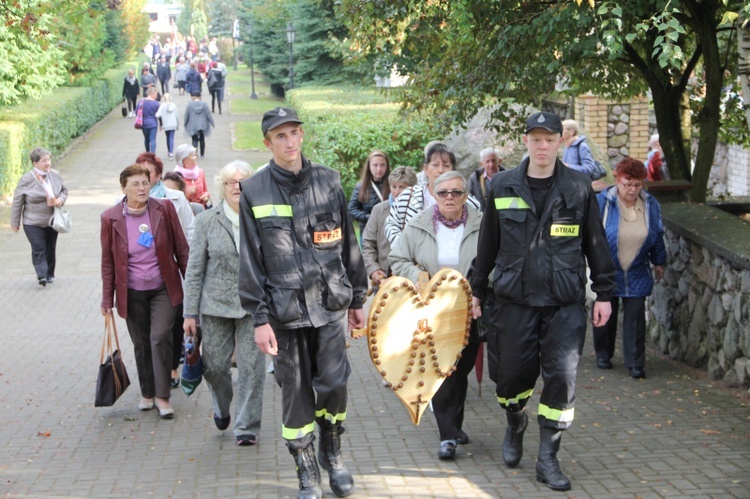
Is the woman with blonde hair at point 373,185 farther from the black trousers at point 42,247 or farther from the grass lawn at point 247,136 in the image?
the grass lawn at point 247,136

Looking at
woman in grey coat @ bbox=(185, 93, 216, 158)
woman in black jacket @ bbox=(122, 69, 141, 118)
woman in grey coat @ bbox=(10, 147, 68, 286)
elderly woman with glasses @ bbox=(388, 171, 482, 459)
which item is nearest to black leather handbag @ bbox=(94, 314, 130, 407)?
elderly woman with glasses @ bbox=(388, 171, 482, 459)

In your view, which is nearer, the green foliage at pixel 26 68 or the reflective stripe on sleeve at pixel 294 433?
the reflective stripe on sleeve at pixel 294 433

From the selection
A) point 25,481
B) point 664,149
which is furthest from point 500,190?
point 664,149

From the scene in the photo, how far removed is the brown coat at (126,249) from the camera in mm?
7902

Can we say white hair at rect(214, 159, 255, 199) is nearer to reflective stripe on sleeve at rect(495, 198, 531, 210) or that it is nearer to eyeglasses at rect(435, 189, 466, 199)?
eyeglasses at rect(435, 189, 466, 199)

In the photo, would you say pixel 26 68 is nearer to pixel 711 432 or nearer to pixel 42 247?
pixel 42 247

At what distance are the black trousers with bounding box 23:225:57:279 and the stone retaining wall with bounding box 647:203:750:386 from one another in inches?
309

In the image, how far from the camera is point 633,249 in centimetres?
905

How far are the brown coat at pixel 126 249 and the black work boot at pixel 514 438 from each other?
2.72 metres

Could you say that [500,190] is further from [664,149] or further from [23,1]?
[23,1]

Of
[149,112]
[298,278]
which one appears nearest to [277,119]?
[298,278]

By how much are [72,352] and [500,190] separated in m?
6.12

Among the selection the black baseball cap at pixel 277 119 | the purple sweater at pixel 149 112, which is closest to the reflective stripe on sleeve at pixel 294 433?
the black baseball cap at pixel 277 119

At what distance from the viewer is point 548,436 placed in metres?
6.17
